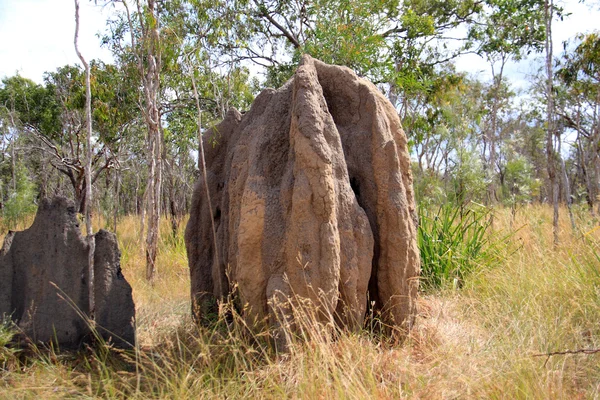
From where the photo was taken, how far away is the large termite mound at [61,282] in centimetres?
341

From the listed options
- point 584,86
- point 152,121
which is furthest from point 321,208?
point 584,86

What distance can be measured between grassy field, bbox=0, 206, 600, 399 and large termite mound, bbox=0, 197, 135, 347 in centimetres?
21

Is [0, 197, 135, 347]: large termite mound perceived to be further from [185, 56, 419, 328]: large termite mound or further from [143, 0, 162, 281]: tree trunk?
[143, 0, 162, 281]: tree trunk

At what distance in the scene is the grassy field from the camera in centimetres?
254

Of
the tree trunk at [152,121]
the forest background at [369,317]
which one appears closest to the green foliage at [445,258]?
the forest background at [369,317]

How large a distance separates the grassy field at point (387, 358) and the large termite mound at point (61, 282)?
21 centimetres

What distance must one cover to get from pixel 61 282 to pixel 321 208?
212cm

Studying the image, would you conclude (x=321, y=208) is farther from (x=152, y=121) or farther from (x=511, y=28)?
(x=511, y=28)

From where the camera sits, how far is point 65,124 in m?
14.1

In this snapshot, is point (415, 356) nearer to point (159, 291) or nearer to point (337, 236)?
point (337, 236)

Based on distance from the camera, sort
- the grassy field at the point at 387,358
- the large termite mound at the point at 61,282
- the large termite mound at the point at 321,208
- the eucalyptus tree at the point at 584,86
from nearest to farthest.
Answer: the grassy field at the point at 387,358
the large termite mound at the point at 321,208
the large termite mound at the point at 61,282
the eucalyptus tree at the point at 584,86

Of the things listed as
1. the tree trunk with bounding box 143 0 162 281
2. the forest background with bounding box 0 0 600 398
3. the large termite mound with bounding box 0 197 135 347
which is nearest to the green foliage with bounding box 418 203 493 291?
the forest background with bounding box 0 0 600 398

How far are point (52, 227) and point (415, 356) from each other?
2963 millimetres

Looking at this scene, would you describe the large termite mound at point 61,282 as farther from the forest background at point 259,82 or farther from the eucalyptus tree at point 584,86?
the eucalyptus tree at point 584,86
